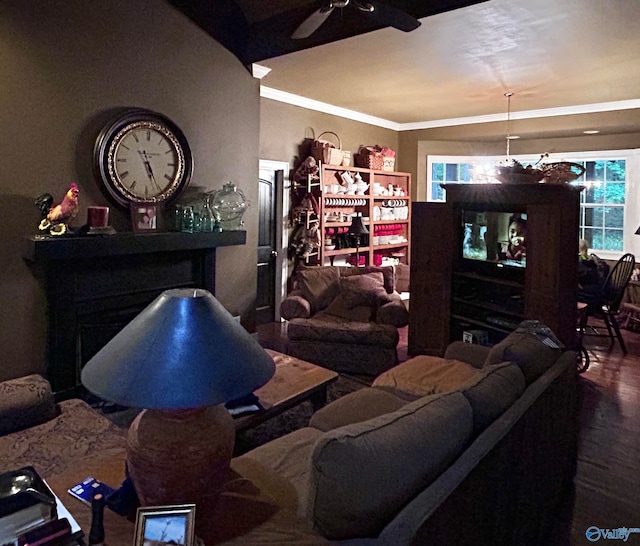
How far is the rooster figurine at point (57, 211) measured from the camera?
304 cm

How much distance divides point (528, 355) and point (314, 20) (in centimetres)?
217

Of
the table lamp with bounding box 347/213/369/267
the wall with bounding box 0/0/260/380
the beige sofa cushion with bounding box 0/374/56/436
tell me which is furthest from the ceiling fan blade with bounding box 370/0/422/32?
the table lamp with bounding box 347/213/369/267

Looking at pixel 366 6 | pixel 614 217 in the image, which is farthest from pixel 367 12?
pixel 614 217

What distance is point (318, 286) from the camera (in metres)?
4.88

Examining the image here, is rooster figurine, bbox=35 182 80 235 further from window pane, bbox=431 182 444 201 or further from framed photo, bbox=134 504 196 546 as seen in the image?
window pane, bbox=431 182 444 201

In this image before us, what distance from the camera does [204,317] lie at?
4.10ft

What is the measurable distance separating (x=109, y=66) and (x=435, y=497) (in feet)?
11.2

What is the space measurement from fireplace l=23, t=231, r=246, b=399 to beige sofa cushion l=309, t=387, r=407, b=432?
70.3 inches

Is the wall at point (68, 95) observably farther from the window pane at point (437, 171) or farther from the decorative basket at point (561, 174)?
the window pane at point (437, 171)

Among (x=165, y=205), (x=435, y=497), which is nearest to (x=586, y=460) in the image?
(x=435, y=497)

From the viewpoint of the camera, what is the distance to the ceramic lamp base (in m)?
1.22

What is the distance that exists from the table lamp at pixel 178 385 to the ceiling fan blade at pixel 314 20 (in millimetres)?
2097

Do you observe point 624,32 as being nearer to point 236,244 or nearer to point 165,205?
point 236,244

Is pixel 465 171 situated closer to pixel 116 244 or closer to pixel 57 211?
pixel 116 244
